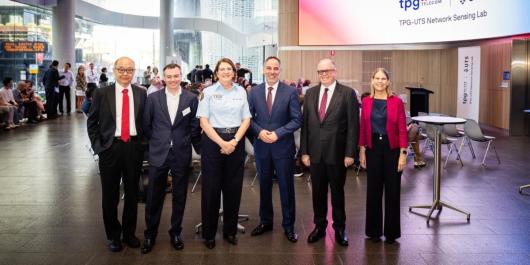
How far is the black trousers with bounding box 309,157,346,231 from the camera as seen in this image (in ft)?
15.5

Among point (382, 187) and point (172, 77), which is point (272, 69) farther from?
point (382, 187)

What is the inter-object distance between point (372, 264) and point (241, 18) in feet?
76.9

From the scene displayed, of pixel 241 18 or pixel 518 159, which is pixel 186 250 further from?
pixel 241 18

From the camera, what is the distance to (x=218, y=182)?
183 inches

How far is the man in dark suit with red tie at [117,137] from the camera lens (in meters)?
4.43

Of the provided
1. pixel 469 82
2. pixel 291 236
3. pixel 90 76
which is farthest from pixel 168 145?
pixel 90 76

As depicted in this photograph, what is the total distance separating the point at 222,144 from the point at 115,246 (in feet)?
4.04

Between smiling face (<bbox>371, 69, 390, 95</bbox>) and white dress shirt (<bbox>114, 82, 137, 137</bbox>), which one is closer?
white dress shirt (<bbox>114, 82, 137, 137</bbox>)

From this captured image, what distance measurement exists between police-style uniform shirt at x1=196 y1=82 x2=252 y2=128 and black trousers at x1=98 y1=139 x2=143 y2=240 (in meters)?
0.64

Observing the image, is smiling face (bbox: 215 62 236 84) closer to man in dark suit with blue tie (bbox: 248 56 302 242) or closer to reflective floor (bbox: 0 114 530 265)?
man in dark suit with blue tie (bbox: 248 56 302 242)

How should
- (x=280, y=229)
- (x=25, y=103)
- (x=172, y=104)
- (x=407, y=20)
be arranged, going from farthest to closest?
(x=407, y=20)
(x=25, y=103)
(x=280, y=229)
(x=172, y=104)

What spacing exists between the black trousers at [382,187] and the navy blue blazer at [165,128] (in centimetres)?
160

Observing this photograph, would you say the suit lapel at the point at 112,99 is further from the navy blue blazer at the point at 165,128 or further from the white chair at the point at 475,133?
the white chair at the point at 475,133

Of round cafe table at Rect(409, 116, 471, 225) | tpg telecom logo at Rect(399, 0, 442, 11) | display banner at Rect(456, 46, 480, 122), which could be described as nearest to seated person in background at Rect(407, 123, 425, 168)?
round cafe table at Rect(409, 116, 471, 225)
